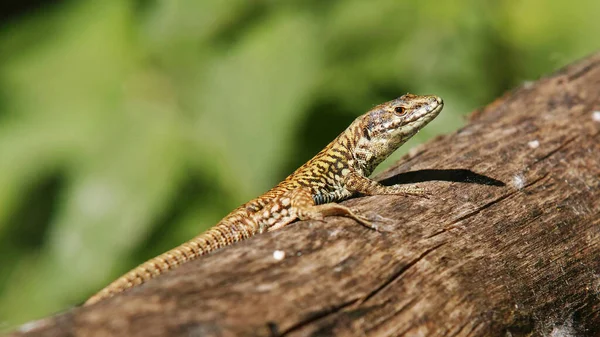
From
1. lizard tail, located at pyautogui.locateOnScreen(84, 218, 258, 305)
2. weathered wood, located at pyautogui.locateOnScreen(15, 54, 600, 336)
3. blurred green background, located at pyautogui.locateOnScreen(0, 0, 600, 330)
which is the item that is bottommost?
weathered wood, located at pyautogui.locateOnScreen(15, 54, 600, 336)

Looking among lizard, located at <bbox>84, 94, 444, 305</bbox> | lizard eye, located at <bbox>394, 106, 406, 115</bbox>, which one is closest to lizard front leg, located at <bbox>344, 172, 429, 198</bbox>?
lizard, located at <bbox>84, 94, 444, 305</bbox>

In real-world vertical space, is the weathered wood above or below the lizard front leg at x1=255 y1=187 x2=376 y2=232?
below

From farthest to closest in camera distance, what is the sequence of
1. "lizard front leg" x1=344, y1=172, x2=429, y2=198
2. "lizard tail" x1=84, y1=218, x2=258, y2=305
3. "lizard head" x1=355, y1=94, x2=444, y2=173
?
"lizard head" x1=355, y1=94, x2=444, y2=173 < "lizard front leg" x1=344, y1=172, x2=429, y2=198 < "lizard tail" x1=84, y1=218, x2=258, y2=305

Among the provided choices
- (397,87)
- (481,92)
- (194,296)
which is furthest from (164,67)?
(194,296)

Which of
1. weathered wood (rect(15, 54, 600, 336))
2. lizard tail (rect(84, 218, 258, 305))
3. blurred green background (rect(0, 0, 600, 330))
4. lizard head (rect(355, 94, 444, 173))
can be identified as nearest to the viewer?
weathered wood (rect(15, 54, 600, 336))

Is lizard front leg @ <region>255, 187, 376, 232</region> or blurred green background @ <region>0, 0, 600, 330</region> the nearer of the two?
lizard front leg @ <region>255, 187, 376, 232</region>

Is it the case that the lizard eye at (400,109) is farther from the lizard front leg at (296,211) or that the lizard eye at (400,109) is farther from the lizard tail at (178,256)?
the lizard tail at (178,256)

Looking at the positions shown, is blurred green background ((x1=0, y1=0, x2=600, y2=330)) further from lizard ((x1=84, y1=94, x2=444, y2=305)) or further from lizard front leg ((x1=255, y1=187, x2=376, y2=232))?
lizard front leg ((x1=255, y1=187, x2=376, y2=232))

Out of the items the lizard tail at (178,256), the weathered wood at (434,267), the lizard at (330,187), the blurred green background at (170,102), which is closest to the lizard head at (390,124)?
the lizard at (330,187)
